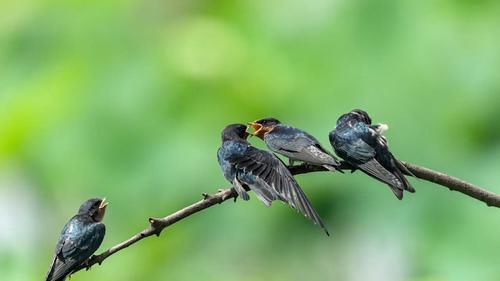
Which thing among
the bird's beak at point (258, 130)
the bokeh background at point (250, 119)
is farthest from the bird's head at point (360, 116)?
the bokeh background at point (250, 119)

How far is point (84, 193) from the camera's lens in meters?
6.16

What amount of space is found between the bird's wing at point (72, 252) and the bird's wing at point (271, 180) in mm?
686

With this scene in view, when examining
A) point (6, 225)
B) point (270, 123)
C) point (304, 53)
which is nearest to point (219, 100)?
point (304, 53)

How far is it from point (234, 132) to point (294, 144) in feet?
1.14

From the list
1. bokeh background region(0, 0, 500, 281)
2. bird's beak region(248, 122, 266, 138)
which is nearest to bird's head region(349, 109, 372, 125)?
bird's beak region(248, 122, 266, 138)

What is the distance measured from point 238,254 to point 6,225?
4.90 ft

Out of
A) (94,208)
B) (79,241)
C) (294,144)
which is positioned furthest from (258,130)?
(94,208)

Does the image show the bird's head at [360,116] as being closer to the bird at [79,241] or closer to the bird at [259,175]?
the bird at [259,175]

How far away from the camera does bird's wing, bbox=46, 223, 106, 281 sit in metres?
3.30

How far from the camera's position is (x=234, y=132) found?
323 cm

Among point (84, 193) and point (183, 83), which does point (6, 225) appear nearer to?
point (84, 193)

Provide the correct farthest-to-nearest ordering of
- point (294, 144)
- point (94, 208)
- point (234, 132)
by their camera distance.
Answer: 1. point (94, 208)
2. point (234, 132)
3. point (294, 144)

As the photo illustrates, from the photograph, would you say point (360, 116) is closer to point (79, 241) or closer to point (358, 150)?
point (358, 150)

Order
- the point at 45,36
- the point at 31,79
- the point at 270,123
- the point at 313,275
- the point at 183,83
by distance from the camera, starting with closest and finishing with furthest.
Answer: the point at 270,123, the point at 313,275, the point at 183,83, the point at 31,79, the point at 45,36
